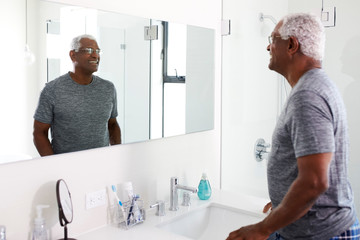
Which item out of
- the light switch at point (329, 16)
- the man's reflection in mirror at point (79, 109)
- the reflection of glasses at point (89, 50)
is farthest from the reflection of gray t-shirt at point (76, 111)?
the light switch at point (329, 16)

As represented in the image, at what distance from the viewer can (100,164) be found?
5.73 ft

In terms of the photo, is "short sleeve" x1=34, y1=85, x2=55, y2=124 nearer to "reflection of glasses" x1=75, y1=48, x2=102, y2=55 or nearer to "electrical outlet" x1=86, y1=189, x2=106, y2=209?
"reflection of glasses" x1=75, y1=48, x2=102, y2=55

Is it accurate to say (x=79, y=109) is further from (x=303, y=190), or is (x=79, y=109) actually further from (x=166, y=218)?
(x=303, y=190)

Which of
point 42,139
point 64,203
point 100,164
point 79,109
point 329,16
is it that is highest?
point 329,16

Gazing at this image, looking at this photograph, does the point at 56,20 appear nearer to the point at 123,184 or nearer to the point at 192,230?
the point at 123,184

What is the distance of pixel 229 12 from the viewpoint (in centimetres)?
239

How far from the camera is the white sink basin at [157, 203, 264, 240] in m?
1.97

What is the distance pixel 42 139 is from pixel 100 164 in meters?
0.31

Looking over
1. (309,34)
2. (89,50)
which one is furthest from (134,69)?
(309,34)

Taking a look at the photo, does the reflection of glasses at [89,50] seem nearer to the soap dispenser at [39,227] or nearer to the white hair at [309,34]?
the soap dispenser at [39,227]

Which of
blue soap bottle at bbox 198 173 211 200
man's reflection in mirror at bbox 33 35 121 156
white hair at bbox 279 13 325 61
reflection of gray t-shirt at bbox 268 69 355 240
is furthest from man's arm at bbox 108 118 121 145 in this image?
white hair at bbox 279 13 325 61

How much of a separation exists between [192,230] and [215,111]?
735mm

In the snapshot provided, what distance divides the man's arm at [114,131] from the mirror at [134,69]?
27 millimetres

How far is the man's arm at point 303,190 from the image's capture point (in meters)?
1.18
